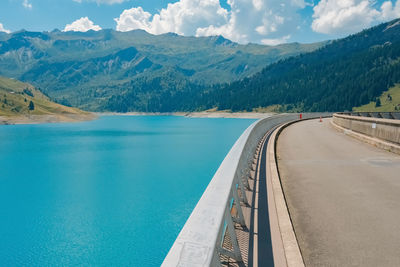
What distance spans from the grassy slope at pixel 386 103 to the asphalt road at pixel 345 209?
499 feet

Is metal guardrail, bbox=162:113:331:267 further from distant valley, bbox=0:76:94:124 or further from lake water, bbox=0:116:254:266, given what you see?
distant valley, bbox=0:76:94:124

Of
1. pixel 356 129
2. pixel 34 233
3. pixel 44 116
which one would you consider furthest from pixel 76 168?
pixel 44 116

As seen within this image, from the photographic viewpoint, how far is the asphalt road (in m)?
4.73

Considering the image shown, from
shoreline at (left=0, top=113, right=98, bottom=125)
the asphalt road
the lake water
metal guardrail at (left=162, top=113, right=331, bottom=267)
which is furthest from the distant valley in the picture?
metal guardrail at (left=162, top=113, right=331, bottom=267)

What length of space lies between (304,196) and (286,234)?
2.83 metres

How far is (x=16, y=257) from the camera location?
13.3m

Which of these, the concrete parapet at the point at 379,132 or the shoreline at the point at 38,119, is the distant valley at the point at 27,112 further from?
the concrete parapet at the point at 379,132

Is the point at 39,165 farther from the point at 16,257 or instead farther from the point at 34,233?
the point at 16,257

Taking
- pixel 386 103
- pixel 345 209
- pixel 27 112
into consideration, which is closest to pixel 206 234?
pixel 345 209

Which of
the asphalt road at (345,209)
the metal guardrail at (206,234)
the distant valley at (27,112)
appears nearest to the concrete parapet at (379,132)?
the asphalt road at (345,209)

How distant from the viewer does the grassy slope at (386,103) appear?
143863 mm

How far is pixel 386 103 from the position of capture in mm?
149625

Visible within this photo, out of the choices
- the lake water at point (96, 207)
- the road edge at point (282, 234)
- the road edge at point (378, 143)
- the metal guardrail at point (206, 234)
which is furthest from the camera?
the road edge at point (378, 143)

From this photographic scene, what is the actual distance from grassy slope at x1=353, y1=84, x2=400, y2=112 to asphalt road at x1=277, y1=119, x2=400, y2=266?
152 meters
